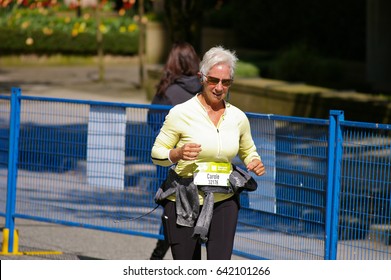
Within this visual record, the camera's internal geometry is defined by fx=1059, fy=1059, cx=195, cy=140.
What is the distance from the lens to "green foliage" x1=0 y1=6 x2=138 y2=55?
1330 inches

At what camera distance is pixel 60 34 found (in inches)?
1339

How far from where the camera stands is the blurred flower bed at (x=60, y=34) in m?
33.8

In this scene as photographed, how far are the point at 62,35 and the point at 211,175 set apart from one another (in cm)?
2853

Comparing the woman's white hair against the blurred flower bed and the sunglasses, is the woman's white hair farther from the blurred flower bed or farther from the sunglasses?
the blurred flower bed

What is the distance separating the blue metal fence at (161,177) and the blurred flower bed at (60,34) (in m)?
23.9

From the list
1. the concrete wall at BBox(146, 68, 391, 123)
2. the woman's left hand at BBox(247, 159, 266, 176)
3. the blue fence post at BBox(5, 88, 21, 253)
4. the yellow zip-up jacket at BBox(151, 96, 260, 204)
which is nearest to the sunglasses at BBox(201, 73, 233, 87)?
the yellow zip-up jacket at BBox(151, 96, 260, 204)

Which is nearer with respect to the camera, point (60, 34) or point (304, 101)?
point (304, 101)

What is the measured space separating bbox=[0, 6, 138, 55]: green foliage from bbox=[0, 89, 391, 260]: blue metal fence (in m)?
24.3

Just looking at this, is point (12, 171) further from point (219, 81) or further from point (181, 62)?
point (219, 81)

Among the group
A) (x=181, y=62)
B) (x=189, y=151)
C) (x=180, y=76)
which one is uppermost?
(x=181, y=62)

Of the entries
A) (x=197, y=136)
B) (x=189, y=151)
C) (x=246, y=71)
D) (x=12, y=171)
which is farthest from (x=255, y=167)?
(x=246, y=71)

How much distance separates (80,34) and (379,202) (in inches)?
1091

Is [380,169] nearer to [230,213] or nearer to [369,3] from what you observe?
[230,213]
